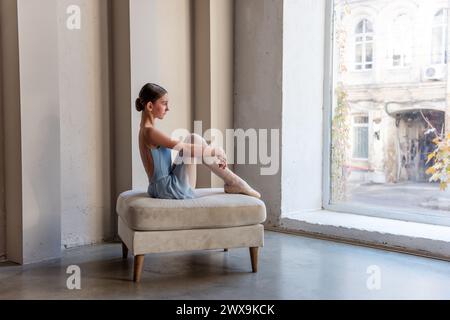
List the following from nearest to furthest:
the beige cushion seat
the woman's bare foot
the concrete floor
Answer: the concrete floor → the beige cushion seat → the woman's bare foot

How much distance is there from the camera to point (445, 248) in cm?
331

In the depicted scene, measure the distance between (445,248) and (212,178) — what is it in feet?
6.25

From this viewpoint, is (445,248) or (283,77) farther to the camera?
(283,77)

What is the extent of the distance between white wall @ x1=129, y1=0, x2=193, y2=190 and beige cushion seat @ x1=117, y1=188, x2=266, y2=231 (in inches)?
38.3

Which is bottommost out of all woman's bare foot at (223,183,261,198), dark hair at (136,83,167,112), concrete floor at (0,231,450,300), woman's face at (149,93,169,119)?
concrete floor at (0,231,450,300)

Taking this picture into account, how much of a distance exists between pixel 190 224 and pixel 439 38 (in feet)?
8.08

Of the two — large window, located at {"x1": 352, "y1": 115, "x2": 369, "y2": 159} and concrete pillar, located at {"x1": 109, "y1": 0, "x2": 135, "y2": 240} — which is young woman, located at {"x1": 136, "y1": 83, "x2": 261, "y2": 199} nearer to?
concrete pillar, located at {"x1": 109, "y1": 0, "x2": 135, "y2": 240}

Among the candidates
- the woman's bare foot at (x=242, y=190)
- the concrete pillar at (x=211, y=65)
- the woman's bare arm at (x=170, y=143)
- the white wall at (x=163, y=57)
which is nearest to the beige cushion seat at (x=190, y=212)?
the woman's bare foot at (x=242, y=190)

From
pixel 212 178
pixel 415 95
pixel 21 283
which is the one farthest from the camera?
pixel 212 178

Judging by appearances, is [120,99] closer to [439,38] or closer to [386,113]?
[386,113]

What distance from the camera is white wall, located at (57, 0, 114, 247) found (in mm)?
3592

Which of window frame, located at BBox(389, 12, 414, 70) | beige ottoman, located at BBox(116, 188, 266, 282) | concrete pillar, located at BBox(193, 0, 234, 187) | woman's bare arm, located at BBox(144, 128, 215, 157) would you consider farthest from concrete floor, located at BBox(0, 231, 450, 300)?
window frame, located at BBox(389, 12, 414, 70)

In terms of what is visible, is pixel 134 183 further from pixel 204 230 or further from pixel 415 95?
pixel 415 95
